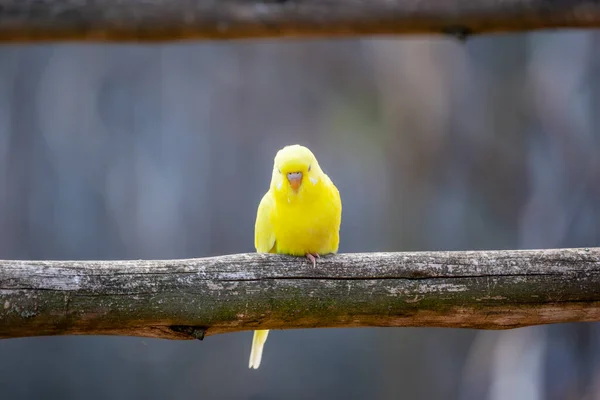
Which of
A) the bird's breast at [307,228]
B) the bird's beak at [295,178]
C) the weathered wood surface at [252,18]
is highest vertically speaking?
the weathered wood surface at [252,18]

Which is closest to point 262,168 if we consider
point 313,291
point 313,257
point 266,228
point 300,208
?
point 266,228

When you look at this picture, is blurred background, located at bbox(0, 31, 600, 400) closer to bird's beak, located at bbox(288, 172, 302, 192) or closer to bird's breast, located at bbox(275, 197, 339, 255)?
bird's breast, located at bbox(275, 197, 339, 255)

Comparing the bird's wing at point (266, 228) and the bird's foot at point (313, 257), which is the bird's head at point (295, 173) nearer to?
the bird's wing at point (266, 228)

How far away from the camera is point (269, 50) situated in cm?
781

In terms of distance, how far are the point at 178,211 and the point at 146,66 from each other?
1.69 meters

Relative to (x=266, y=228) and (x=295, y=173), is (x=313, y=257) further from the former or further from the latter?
(x=266, y=228)

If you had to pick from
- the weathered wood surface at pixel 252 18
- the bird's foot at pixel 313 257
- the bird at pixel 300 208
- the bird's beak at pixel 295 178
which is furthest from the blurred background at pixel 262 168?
the bird's foot at pixel 313 257

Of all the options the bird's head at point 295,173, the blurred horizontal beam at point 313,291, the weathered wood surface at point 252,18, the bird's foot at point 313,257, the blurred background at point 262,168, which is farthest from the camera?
the blurred background at point 262,168

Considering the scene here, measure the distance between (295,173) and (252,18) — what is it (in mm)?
705

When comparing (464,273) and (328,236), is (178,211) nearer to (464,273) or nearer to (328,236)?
(328,236)

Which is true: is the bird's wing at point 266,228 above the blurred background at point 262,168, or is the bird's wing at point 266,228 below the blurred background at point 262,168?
below

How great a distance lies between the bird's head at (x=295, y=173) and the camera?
2535 mm

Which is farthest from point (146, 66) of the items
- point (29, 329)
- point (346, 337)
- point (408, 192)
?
point (29, 329)

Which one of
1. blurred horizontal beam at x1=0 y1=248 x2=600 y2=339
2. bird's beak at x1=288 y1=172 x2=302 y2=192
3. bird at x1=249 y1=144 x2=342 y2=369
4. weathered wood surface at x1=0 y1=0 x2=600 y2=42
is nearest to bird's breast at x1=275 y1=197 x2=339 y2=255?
bird at x1=249 y1=144 x2=342 y2=369
